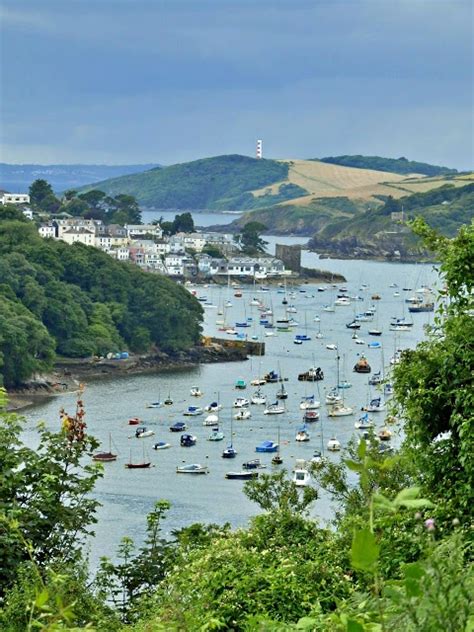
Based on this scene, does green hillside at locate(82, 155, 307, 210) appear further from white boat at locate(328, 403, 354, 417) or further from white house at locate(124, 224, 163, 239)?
white boat at locate(328, 403, 354, 417)

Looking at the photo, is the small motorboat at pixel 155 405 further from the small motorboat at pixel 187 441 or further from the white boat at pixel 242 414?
the small motorboat at pixel 187 441

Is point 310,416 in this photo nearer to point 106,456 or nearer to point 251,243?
point 106,456

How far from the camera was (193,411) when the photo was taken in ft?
109

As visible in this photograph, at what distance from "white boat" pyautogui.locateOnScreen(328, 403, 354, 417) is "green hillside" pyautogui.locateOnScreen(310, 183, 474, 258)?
62.1m

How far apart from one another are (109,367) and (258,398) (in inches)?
283

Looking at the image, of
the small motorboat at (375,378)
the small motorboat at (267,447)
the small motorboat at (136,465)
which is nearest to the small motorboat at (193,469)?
the small motorboat at (136,465)

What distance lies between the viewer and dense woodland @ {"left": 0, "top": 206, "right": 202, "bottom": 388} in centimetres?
3831

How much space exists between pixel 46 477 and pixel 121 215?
76.1 metres

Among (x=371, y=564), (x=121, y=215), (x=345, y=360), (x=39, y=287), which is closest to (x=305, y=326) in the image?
(x=345, y=360)

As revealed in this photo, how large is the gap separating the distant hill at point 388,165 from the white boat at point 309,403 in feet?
473

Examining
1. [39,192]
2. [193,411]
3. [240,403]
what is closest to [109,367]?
[240,403]

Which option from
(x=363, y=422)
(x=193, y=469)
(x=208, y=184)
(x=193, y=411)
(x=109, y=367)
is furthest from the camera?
(x=208, y=184)

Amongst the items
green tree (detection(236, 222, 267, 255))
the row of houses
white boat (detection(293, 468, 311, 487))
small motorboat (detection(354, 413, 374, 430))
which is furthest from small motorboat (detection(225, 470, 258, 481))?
green tree (detection(236, 222, 267, 255))

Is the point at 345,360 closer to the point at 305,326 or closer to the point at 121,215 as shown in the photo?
the point at 305,326
